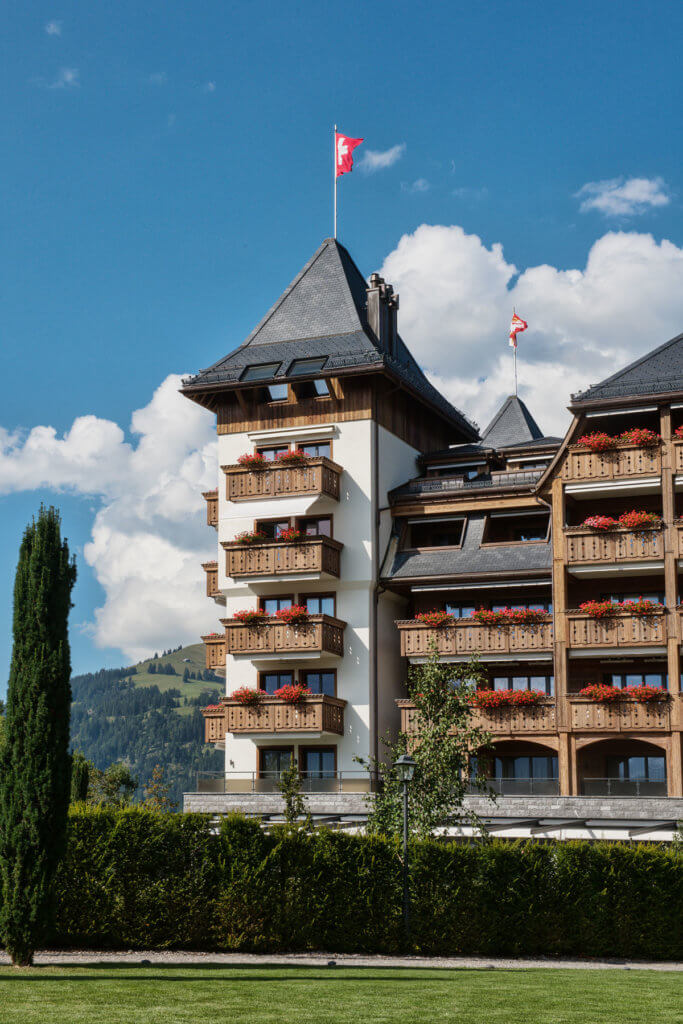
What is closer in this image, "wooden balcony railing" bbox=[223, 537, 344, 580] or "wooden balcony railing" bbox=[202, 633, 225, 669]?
"wooden balcony railing" bbox=[223, 537, 344, 580]

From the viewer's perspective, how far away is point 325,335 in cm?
4416

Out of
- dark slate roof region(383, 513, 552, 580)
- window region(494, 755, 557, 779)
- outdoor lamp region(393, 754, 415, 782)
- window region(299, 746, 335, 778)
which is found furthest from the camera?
window region(299, 746, 335, 778)

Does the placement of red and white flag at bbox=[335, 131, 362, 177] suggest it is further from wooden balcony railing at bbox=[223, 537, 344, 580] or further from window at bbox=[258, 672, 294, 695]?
window at bbox=[258, 672, 294, 695]

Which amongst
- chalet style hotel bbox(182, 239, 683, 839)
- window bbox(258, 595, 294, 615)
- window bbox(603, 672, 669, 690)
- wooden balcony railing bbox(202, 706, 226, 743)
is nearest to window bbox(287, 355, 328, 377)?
chalet style hotel bbox(182, 239, 683, 839)

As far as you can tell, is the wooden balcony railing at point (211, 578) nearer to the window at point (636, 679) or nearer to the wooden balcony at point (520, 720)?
the wooden balcony at point (520, 720)

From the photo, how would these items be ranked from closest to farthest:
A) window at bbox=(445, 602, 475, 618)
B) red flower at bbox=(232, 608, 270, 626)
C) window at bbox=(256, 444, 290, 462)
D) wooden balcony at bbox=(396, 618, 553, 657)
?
1. wooden balcony at bbox=(396, 618, 553, 657)
2. red flower at bbox=(232, 608, 270, 626)
3. window at bbox=(445, 602, 475, 618)
4. window at bbox=(256, 444, 290, 462)

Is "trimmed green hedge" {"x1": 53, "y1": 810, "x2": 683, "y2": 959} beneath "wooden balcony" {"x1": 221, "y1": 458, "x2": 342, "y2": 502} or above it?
beneath

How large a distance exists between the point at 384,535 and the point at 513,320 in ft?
52.1

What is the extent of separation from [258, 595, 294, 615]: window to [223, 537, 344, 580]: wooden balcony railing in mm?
1665

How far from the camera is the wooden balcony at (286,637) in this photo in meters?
40.2

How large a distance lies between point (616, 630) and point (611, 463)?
5.11 metres

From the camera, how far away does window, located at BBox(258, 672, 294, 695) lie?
138 feet

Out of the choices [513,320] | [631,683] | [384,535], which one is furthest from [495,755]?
[513,320]

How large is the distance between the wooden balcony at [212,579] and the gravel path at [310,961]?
20942 millimetres
